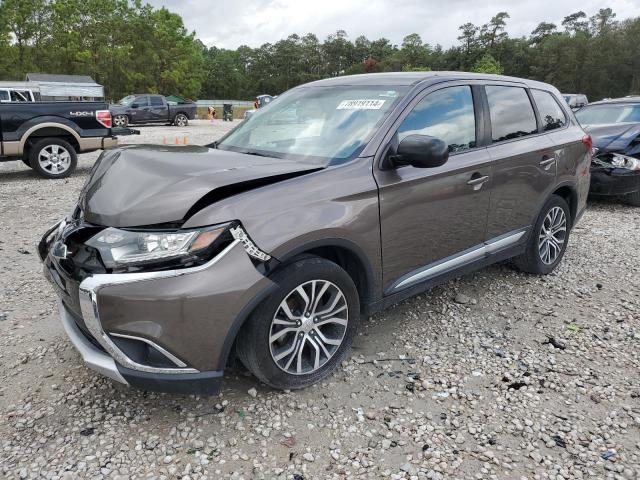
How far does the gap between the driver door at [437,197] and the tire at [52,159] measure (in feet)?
26.2

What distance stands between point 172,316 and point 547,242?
3573 millimetres

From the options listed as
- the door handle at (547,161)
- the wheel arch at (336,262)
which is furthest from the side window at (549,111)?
the wheel arch at (336,262)

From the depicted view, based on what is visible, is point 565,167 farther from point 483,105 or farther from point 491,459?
point 491,459

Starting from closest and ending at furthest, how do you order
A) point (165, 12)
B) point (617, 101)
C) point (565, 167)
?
1. point (565, 167)
2. point (617, 101)
3. point (165, 12)

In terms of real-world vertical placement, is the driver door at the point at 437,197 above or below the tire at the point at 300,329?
above

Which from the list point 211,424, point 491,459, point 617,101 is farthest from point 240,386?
point 617,101

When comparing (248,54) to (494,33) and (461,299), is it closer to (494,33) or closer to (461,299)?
(494,33)

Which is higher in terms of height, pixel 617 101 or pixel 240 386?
pixel 617 101

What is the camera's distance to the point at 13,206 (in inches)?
276

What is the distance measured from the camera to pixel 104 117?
937 centimetres

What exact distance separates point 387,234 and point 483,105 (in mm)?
1461

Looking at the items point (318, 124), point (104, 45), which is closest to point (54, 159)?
point (318, 124)

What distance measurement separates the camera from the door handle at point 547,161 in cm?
403

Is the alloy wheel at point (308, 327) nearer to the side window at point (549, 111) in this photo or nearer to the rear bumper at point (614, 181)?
the side window at point (549, 111)
